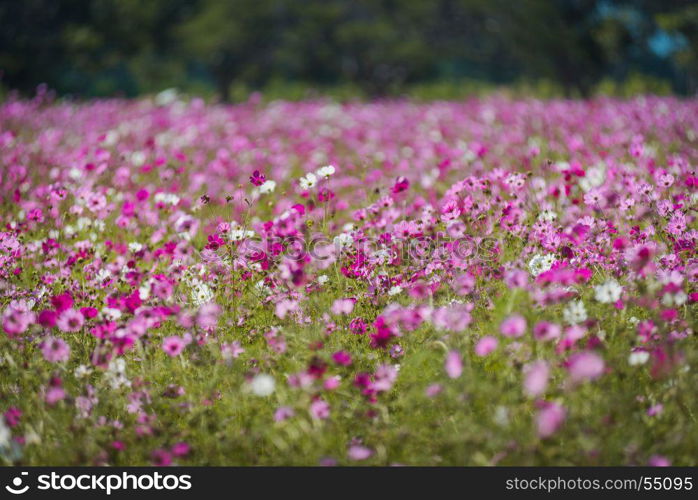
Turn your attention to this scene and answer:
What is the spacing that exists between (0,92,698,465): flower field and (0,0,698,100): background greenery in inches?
486

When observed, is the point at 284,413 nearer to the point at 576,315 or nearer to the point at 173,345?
the point at 173,345

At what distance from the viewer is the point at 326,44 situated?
24.5 metres

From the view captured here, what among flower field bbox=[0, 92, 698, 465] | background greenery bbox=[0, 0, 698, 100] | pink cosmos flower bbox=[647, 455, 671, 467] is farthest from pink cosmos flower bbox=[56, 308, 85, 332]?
background greenery bbox=[0, 0, 698, 100]

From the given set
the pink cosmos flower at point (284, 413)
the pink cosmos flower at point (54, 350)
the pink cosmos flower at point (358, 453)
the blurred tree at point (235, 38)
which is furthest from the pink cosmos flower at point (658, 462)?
the blurred tree at point (235, 38)

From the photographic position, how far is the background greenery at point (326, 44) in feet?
56.5

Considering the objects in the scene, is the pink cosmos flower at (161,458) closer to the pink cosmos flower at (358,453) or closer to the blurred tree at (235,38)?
the pink cosmos flower at (358,453)

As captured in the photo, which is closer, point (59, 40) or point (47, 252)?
point (47, 252)

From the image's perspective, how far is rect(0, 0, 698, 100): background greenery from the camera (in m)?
17.2

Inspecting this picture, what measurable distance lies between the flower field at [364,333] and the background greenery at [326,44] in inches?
486

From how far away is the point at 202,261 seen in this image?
3.67m

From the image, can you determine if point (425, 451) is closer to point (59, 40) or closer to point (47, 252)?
point (47, 252)

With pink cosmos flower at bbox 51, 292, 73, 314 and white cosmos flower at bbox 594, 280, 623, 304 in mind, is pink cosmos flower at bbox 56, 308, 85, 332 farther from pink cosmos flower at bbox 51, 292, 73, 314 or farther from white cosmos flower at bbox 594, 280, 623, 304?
white cosmos flower at bbox 594, 280, 623, 304

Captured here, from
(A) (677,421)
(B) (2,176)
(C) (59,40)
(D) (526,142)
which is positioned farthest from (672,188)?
(C) (59,40)
